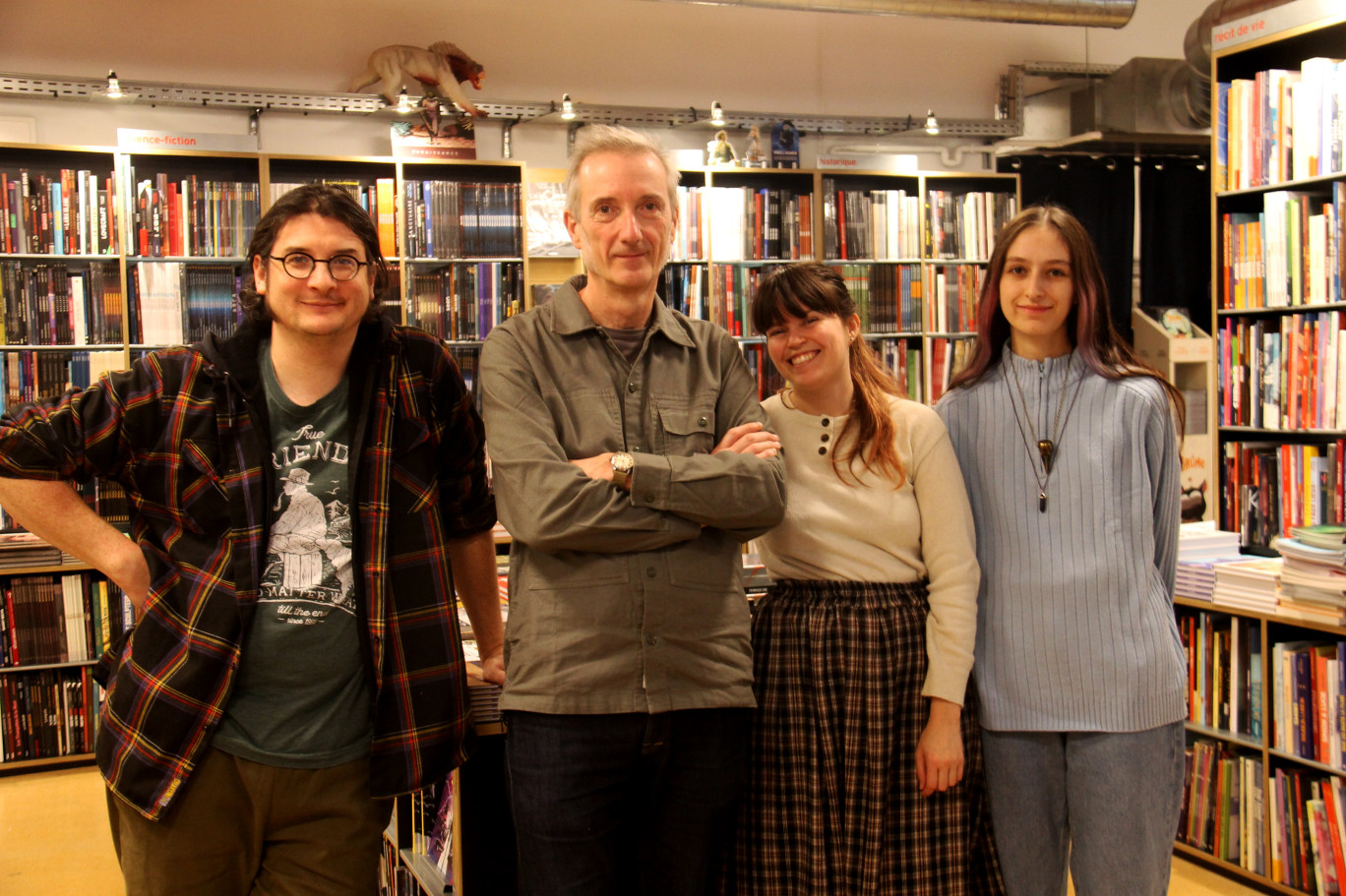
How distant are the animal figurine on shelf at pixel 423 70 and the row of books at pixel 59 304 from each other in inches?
56.2

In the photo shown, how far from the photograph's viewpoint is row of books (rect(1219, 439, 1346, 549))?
3.09 m

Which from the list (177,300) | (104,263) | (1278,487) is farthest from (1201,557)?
(104,263)

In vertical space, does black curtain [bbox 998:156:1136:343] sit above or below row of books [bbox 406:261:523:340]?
above

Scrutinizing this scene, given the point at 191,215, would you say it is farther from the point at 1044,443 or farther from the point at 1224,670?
the point at 1224,670

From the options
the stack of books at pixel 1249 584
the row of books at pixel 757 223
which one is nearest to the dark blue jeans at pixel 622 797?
the stack of books at pixel 1249 584

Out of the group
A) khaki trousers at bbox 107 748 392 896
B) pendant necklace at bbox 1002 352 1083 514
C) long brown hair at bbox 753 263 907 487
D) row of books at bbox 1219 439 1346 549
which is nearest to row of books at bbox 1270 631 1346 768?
row of books at bbox 1219 439 1346 549

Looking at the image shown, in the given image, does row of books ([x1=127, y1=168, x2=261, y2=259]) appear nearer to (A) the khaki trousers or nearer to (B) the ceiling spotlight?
(B) the ceiling spotlight

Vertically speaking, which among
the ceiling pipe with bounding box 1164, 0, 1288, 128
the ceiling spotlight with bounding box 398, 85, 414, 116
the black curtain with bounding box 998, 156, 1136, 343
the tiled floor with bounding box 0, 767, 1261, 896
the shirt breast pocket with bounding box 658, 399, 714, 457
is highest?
the ceiling pipe with bounding box 1164, 0, 1288, 128

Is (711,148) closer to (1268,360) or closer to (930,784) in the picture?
(1268,360)

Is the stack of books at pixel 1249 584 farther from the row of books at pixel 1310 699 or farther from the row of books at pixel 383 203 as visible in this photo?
the row of books at pixel 383 203

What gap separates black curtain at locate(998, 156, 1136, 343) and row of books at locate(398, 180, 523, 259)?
3003 millimetres

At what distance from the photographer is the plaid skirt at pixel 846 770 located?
5.44ft

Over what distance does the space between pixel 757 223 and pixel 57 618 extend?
358 cm

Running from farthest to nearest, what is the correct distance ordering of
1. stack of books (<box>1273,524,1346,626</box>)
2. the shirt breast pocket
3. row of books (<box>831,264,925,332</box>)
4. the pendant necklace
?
row of books (<box>831,264,925,332</box>) < stack of books (<box>1273,524,1346,626</box>) < the pendant necklace < the shirt breast pocket
